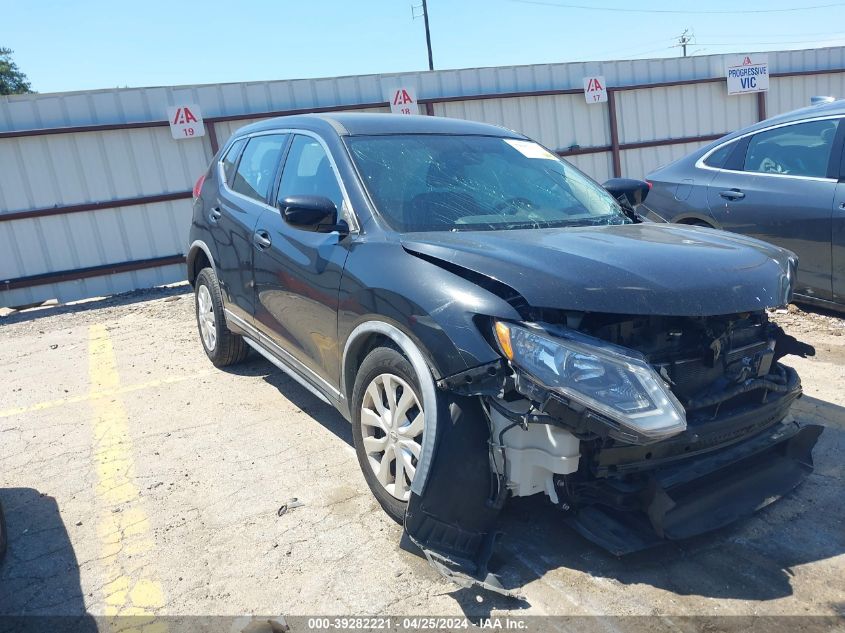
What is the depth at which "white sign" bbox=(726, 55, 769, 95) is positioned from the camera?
1423 centimetres

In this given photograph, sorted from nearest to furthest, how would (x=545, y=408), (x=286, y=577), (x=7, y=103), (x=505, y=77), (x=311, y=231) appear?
1. (x=545, y=408)
2. (x=286, y=577)
3. (x=311, y=231)
4. (x=7, y=103)
5. (x=505, y=77)

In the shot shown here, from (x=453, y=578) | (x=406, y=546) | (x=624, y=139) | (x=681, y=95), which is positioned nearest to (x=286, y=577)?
(x=406, y=546)

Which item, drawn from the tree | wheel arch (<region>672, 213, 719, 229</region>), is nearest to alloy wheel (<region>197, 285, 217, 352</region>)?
wheel arch (<region>672, 213, 719, 229</region>)

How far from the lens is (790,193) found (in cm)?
532

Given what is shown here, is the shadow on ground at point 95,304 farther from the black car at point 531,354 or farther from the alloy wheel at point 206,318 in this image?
the black car at point 531,354

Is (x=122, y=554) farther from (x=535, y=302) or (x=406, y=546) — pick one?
(x=535, y=302)

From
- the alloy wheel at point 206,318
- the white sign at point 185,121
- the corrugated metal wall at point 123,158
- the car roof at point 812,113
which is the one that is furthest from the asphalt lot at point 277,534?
the white sign at point 185,121

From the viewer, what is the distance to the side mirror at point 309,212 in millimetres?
3170

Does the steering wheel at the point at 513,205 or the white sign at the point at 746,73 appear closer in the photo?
the steering wheel at the point at 513,205

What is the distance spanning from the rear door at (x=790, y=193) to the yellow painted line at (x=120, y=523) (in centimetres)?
490

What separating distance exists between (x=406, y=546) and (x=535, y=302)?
1.20 meters

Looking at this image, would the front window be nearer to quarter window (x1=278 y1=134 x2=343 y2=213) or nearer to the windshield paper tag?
the windshield paper tag

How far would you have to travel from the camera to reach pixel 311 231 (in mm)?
3361

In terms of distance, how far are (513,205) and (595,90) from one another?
422 inches
